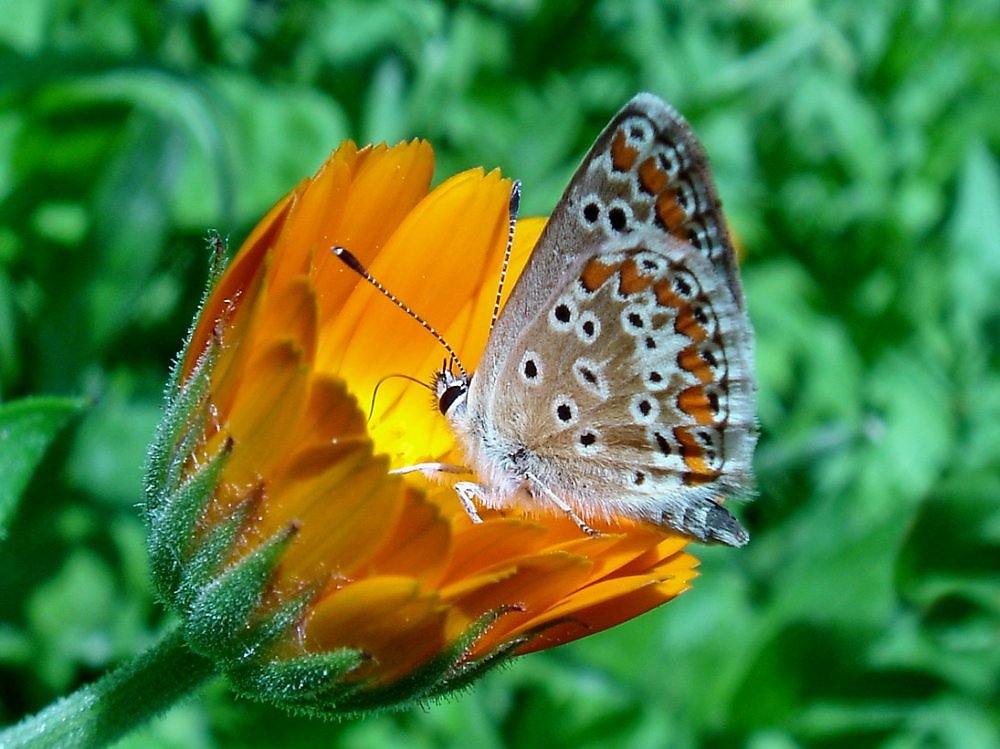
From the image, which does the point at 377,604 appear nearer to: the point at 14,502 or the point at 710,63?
the point at 14,502

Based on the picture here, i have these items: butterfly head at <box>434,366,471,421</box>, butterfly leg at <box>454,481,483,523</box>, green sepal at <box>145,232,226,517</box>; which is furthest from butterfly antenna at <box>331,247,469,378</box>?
green sepal at <box>145,232,226,517</box>

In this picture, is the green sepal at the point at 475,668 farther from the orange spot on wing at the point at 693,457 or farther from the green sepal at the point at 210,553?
the orange spot on wing at the point at 693,457

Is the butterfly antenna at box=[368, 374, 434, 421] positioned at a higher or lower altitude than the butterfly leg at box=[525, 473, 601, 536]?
higher

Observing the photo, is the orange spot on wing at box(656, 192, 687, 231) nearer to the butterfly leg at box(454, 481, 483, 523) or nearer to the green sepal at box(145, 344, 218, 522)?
the butterfly leg at box(454, 481, 483, 523)

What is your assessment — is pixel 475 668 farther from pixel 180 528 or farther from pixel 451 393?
pixel 451 393

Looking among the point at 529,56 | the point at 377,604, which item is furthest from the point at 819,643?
the point at 529,56

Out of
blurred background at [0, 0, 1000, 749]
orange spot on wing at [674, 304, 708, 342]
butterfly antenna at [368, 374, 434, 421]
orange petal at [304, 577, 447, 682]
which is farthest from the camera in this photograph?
blurred background at [0, 0, 1000, 749]

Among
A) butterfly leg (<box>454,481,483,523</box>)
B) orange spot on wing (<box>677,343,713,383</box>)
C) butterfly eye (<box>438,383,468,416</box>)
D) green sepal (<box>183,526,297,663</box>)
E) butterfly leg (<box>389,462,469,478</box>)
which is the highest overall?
butterfly eye (<box>438,383,468,416</box>)
